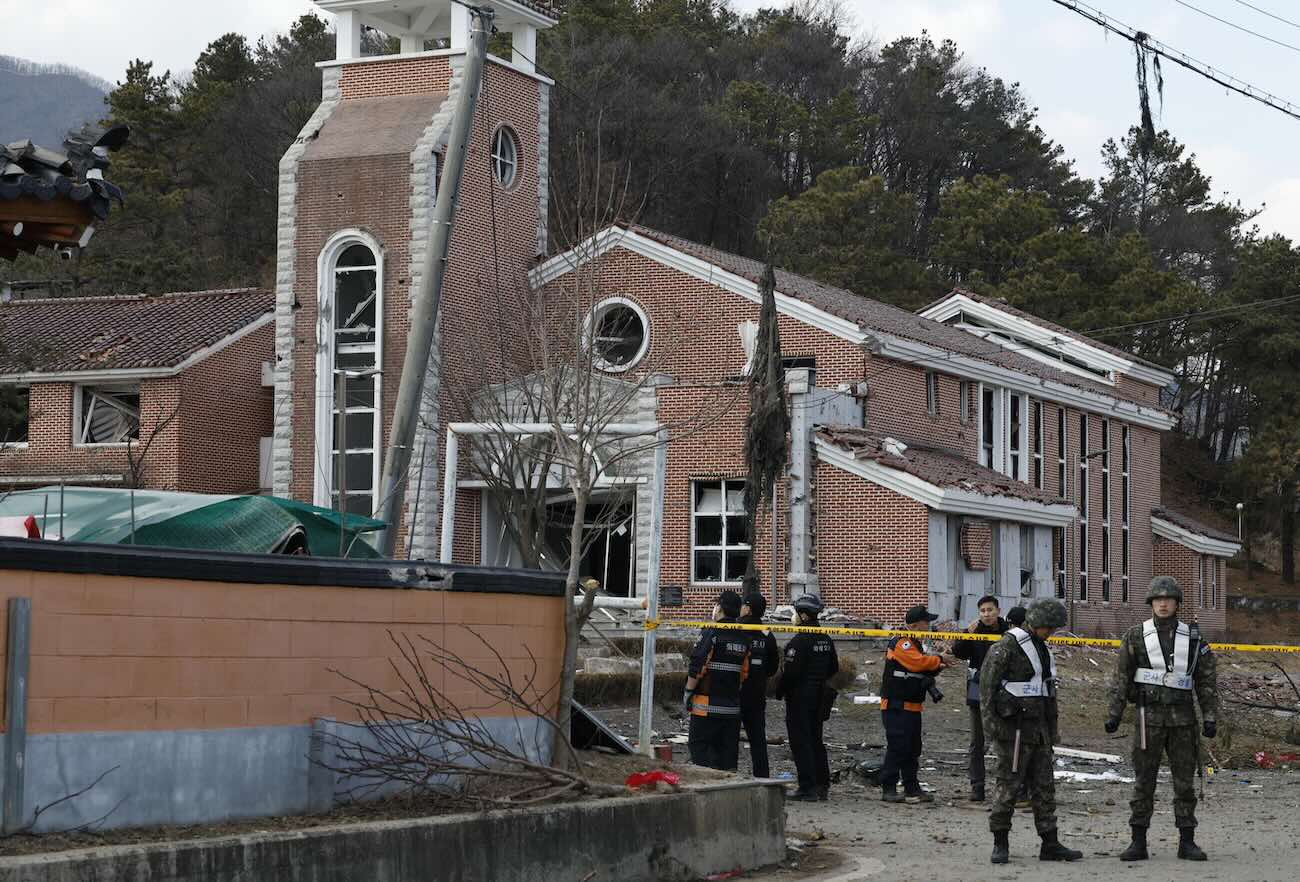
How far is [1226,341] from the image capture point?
6488 centimetres

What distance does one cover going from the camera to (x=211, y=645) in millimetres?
10766

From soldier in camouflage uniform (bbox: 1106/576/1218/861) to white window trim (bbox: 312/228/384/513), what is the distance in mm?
23934

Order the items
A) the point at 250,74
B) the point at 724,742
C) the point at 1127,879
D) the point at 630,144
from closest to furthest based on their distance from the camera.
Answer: the point at 1127,879
the point at 724,742
the point at 630,144
the point at 250,74

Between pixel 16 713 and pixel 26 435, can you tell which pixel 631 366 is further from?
pixel 16 713

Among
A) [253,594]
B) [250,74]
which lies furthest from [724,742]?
[250,74]

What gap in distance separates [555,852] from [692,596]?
72.2 ft

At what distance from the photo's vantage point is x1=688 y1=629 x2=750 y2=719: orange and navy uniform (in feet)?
52.8

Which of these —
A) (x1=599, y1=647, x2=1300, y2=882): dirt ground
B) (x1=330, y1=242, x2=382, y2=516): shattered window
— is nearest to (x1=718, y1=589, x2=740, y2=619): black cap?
(x1=599, y1=647, x2=1300, y2=882): dirt ground

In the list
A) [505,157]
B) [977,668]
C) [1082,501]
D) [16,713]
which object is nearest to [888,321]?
[1082,501]

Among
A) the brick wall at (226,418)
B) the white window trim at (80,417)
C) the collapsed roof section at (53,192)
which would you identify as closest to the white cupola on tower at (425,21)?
the brick wall at (226,418)

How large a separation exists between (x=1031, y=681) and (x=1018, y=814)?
346cm

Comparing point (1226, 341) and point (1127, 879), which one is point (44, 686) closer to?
point (1127, 879)

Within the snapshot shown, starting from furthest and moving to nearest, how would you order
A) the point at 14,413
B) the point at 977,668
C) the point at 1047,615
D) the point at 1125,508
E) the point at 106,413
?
the point at 1125,508
the point at 14,413
the point at 106,413
the point at 977,668
the point at 1047,615

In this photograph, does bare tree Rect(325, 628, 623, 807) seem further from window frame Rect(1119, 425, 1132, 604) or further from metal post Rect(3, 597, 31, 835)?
window frame Rect(1119, 425, 1132, 604)
